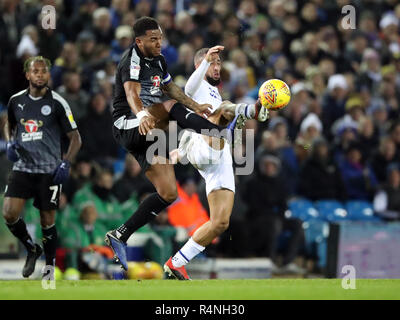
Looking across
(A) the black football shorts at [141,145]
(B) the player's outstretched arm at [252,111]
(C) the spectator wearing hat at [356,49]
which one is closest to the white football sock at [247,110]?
(B) the player's outstretched arm at [252,111]

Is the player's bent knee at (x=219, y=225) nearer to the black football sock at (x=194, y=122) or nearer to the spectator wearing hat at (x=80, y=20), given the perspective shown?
the black football sock at (x=194, y=122)

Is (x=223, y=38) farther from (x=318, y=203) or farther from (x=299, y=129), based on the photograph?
(x=318, y=203)

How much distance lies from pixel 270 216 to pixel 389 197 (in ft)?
8.53

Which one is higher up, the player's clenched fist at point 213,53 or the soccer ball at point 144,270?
the player's clenched fist at point 213,53

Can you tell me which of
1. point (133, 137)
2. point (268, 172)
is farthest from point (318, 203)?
point (133, 137)

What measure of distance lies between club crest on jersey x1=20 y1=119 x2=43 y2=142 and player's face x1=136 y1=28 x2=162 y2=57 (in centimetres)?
163

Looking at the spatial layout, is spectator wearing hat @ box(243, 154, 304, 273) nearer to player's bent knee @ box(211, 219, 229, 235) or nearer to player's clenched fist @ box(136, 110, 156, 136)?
player's bent knee @ box(211, 219, 229, 235)

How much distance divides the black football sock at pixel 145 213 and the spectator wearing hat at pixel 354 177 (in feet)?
22.4

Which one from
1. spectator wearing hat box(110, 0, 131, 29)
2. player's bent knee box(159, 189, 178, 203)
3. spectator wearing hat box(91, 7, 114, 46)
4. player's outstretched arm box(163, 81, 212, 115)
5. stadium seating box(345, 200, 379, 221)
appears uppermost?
spectator wearing hat box(110, 0, 131, 29)

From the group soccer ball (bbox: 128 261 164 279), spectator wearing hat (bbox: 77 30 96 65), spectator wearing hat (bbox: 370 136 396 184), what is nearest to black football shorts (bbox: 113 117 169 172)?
soccer ball (bbox: 128 261 164 279)

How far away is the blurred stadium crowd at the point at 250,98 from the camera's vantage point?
44.5 feet

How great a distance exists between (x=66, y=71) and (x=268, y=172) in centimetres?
373

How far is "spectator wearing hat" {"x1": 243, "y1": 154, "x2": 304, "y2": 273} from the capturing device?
46.2 feet

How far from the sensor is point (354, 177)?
15.6 metres
